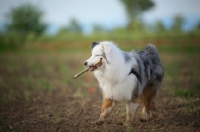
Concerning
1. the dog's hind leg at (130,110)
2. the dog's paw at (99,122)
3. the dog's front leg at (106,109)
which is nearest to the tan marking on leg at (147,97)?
the dog's hind leg at (130,110)

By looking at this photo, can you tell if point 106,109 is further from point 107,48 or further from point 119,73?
point 107,48

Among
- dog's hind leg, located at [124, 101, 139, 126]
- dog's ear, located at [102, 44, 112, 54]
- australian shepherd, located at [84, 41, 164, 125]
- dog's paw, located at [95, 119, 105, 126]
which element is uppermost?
dog's ear, located at [102, 44, 112, 54]

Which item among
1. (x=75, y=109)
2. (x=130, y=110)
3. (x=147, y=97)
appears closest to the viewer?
(x=130, y=110)

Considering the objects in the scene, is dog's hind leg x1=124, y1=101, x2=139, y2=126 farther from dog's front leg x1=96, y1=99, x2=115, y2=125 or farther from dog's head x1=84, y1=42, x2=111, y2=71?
dog's head x1=84, y1=42, x2=111, y2=71

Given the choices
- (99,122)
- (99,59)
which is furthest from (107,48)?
(99,122)

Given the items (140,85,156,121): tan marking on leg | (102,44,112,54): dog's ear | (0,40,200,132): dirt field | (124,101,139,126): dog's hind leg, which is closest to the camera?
(102,44,112,54): dog's ear

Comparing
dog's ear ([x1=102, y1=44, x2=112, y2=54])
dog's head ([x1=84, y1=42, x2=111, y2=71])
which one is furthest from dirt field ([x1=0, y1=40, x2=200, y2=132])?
dog's ear ([x1=102, y1=44, x2=112, y2=54])

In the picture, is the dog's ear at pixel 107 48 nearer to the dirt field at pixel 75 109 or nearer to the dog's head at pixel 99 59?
the dog's head at pixel 99 59

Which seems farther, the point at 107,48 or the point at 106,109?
the point at 106,109

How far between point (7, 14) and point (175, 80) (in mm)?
26236

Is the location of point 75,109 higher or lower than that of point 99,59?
lower

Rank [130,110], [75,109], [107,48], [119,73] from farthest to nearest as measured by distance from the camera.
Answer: [75,109] < [130,110] < [119,73] < [107,48]

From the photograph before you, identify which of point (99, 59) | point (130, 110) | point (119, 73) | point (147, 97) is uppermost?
point (99, 59)

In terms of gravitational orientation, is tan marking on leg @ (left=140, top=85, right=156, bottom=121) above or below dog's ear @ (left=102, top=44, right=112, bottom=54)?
below
